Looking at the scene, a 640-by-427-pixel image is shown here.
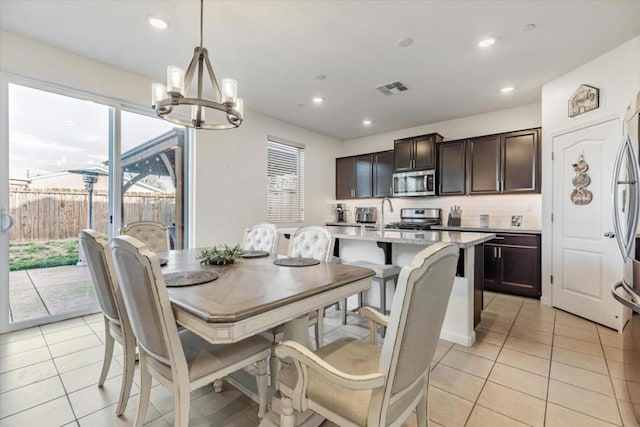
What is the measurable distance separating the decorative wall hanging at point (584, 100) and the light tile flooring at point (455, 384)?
7.63 ft

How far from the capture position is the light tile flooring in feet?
5.54

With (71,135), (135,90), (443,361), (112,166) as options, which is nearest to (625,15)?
(443,361)

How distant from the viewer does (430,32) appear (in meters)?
2.61

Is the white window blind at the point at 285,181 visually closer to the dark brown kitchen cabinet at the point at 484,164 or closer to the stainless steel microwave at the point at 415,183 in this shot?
the stainless steel microwave at the point at 415,183

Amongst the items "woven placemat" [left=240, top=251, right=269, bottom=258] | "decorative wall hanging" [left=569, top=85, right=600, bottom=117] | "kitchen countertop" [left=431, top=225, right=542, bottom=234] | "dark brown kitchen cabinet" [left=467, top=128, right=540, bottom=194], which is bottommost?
"woven placemat" [left=240, top=251, right=269, bottom=258]

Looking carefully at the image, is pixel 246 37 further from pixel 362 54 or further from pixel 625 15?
pixel 625 15

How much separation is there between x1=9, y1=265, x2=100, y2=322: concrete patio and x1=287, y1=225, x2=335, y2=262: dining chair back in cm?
256

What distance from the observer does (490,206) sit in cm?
476

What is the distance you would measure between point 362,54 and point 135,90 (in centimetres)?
269

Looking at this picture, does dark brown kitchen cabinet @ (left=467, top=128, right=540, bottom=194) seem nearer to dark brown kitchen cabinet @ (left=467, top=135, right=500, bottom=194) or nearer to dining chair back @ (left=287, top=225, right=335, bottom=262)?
dark brown kitchen cabinet @ (left=467, top=135, right=500, bottom=194)

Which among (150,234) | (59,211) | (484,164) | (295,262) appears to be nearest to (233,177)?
(150,234)

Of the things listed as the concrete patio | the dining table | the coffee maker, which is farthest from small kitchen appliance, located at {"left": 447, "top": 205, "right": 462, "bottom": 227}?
the concrete patio

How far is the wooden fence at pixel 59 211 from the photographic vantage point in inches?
115

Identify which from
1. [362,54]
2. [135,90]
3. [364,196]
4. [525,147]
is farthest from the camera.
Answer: [364,196]
